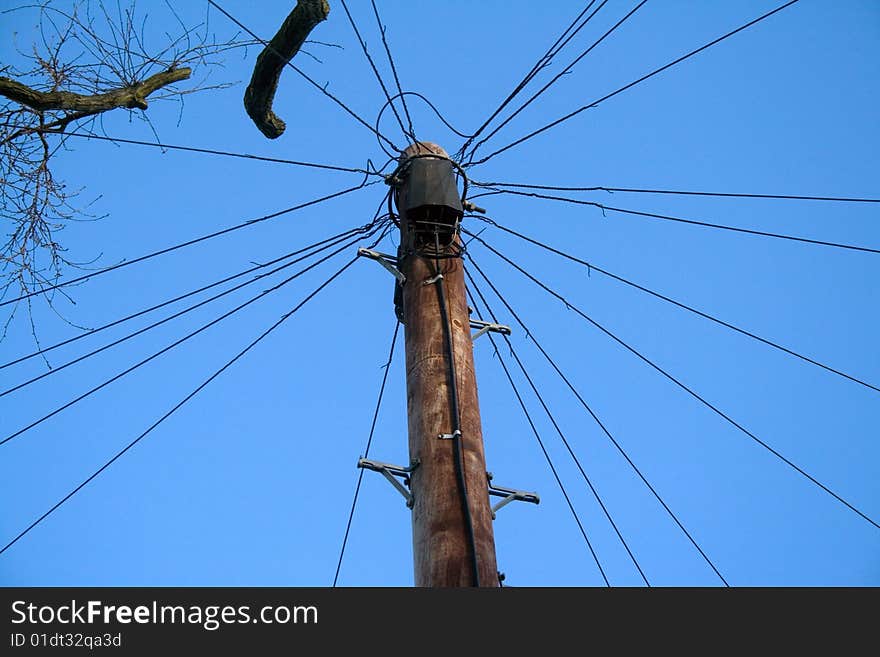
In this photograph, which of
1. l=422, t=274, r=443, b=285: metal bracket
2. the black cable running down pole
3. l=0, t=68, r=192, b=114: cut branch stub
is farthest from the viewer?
l=422, t=274, r=443, b=285: metal bracket

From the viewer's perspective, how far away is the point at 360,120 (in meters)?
5.38

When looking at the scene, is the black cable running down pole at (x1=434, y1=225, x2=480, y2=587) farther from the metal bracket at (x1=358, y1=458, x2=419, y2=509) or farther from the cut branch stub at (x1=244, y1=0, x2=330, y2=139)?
the cut branch stub at (x1=244, y1=0, x2=330, y2=139)

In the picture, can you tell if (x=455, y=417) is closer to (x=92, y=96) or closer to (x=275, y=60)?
(x=275, y=60)

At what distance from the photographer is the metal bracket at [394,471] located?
12.7 feet

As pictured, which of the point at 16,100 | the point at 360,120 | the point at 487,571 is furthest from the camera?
the point at 360,120

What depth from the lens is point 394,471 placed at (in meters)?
3.93

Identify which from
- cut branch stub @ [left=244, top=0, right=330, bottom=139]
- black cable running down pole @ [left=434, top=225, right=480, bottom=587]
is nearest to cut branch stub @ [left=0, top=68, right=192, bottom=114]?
cut branch stub @ [left=244, top=0, right=330, bottom=139]

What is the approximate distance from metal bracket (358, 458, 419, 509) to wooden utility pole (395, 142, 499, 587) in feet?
0.14

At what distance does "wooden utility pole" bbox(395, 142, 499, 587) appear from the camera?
3.53m

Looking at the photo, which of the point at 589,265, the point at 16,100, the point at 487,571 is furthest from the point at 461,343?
the point at 16,100

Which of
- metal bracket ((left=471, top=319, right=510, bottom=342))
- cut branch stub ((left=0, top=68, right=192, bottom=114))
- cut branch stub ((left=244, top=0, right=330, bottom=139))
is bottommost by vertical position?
metal bracket ((left=471, top=319, right=510, bottom=342))
